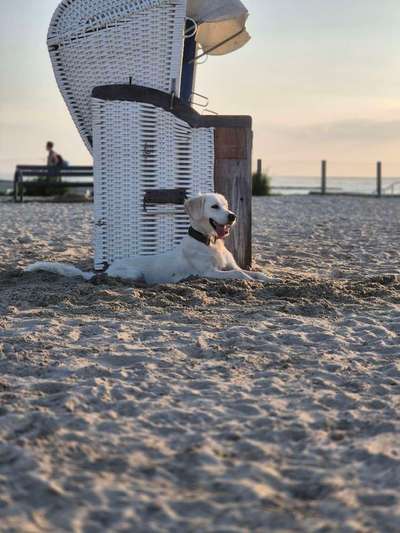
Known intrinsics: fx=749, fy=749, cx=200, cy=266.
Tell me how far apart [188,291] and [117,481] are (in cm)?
305

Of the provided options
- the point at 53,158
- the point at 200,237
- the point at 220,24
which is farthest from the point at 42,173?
the point at 200,237

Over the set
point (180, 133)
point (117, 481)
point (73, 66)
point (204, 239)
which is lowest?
point (117, 481)

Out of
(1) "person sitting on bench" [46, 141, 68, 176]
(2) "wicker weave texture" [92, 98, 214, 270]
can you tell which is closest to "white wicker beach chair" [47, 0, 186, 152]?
(2) "wicker weave texture" [92, 98, 214, 270]

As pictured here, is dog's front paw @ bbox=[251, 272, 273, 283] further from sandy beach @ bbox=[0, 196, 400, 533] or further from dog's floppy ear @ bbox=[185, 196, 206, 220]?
dog's floppy ear @ bbox=[185, 196, 206, 220]

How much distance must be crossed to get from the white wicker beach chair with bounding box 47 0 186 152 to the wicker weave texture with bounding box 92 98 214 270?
0.87 ft

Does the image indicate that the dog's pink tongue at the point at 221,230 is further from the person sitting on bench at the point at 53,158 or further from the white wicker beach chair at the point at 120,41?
the person sitting on bench at the point at 53,158

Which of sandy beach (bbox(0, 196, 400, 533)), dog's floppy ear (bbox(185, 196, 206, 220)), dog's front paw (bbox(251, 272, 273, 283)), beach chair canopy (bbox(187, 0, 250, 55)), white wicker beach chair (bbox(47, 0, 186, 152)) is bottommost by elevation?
sandy beach (bbox(0, 196, 400, 533))

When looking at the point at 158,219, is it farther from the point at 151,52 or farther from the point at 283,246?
the point at 283,246

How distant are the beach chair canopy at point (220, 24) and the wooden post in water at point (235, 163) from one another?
0.95 m

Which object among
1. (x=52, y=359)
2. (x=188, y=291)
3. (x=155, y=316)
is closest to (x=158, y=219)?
(x=188, y=291)

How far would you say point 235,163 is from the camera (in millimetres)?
6520

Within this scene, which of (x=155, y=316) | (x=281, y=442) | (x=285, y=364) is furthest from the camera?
(x=155, y=316)

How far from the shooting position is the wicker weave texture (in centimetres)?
628

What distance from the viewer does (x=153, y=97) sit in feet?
20.5
